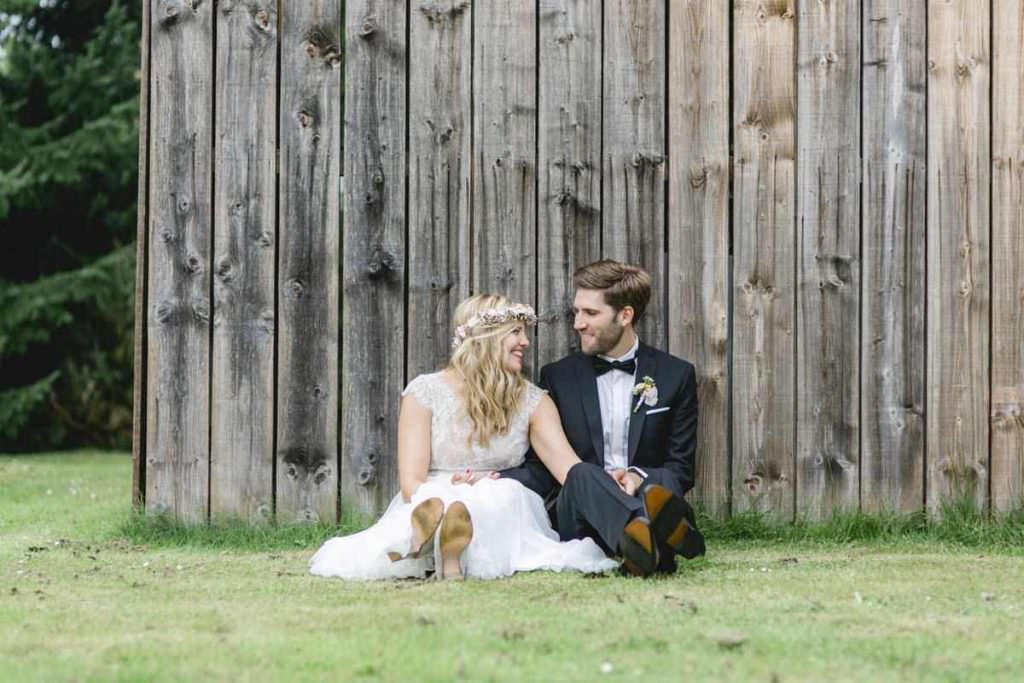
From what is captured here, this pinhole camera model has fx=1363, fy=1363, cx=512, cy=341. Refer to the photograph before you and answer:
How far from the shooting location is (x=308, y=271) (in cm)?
568

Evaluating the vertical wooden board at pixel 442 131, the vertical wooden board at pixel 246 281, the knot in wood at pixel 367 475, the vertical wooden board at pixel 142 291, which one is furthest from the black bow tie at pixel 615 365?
the vertical wooden board at pixel 142 291

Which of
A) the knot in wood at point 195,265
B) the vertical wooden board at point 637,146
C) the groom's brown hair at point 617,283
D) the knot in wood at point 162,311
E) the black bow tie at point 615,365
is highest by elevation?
the vertical wooden board at point 637,146

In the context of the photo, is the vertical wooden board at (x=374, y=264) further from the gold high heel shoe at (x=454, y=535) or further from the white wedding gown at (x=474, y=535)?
the gold high heel shoe at (x=454, y=535)

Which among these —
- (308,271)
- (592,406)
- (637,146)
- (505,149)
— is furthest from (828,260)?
(308,271)

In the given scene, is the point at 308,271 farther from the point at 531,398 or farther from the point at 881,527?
the point at 881,527

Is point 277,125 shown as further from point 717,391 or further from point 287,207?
point 717,391

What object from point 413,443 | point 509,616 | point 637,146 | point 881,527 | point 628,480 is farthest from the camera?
point 637,146

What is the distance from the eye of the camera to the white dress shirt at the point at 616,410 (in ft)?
18.0

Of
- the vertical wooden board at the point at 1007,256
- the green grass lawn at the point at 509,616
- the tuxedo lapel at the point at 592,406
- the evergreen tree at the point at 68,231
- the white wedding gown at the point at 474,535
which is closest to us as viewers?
the green grass lawn at the point at 509,616

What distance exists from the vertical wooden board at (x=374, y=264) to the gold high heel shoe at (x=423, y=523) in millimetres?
953

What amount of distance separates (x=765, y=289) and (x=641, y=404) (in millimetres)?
745

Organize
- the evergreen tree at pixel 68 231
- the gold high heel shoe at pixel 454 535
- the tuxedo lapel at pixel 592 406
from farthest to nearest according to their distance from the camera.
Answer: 1. the evergreen tree at pixel 68 231
2. the tuxedo lapel at pixel 592 406
3. the gold high heel shoe at pixel 454 535

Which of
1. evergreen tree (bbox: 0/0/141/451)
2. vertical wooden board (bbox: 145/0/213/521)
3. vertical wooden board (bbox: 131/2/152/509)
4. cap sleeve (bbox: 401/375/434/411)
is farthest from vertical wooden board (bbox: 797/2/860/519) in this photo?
evergreen tree (bbox: 0/0/141/451)

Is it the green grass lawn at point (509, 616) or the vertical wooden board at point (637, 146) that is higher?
the vertical wooden board at point (637, 146)
